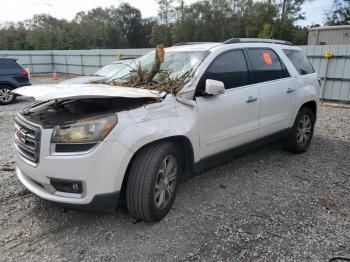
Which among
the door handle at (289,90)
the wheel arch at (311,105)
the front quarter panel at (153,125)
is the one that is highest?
the door handle at (289,90)

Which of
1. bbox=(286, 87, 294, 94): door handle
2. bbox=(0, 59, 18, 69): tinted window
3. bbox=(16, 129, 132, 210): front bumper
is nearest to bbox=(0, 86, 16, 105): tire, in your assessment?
bbox=(0, 59, 18, 69): tinted window

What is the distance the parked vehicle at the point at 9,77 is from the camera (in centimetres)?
1071

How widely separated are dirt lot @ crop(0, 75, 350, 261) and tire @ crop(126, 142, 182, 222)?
7.4 inches

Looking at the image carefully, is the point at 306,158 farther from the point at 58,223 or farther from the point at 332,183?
the point at 58,223

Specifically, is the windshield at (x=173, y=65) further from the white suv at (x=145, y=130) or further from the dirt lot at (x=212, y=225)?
the dirt lot at (x=212, y=225)

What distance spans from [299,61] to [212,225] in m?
3.41

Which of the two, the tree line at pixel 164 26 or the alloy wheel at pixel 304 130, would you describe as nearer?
the alloy wheel at pixel 304 130

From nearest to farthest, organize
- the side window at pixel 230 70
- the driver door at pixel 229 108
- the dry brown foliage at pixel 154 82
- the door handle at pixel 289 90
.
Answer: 1. the dry brown foliage at pixel 154 82
2. the driver door at pixel 229 108
3. the side window at pixel 230 70
4. the door handle at pixel 289 90

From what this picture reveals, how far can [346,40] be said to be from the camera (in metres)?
17.0

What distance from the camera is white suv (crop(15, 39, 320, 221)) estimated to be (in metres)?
2.69

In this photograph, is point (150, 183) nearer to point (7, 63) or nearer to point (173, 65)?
point (173, 65)

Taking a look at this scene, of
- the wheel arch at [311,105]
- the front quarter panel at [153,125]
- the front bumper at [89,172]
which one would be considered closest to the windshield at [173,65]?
the front quarter panel at [153,125]

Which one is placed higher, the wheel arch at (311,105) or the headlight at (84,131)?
the headlight at (84,131)

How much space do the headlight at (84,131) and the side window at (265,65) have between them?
91.8 inches
